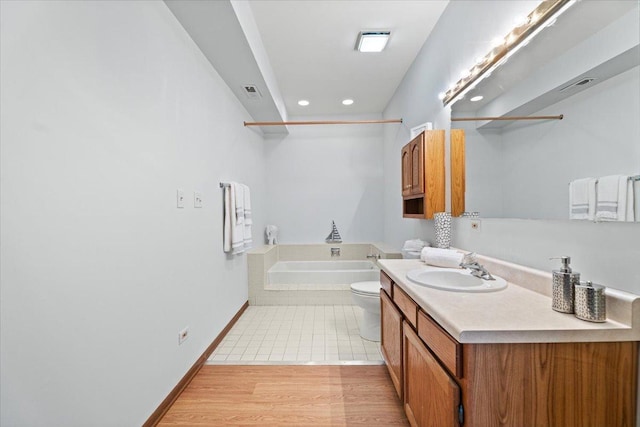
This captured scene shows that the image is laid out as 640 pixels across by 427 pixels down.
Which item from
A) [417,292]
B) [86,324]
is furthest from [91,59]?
[417,292]

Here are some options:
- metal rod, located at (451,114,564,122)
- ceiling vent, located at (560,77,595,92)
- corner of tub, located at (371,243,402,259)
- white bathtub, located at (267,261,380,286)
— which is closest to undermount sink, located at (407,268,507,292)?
metal rod, located at (451,114,564,122)

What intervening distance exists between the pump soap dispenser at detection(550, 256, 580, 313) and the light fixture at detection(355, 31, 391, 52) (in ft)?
7.66

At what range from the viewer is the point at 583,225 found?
108 centimetres

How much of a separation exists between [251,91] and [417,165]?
74.2 inches

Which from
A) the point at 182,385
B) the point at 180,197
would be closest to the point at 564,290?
the point at 180,197

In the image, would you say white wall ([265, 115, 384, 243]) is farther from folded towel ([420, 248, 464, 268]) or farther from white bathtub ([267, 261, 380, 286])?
folded towel ([420, 248, 464, 268])

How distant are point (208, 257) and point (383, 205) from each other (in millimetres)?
2966

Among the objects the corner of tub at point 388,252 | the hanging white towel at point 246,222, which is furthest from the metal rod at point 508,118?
the hanging white towel at point 246,222

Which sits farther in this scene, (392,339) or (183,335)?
(183,335)

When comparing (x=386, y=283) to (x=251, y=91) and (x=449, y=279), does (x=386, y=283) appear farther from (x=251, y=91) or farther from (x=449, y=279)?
(x=251, y=91)

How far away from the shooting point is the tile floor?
2.21m

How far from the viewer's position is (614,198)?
937 mm

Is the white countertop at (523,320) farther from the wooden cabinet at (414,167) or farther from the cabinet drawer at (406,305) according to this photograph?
the wooden cabinet at (414,167)

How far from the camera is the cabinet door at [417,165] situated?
2238mm
